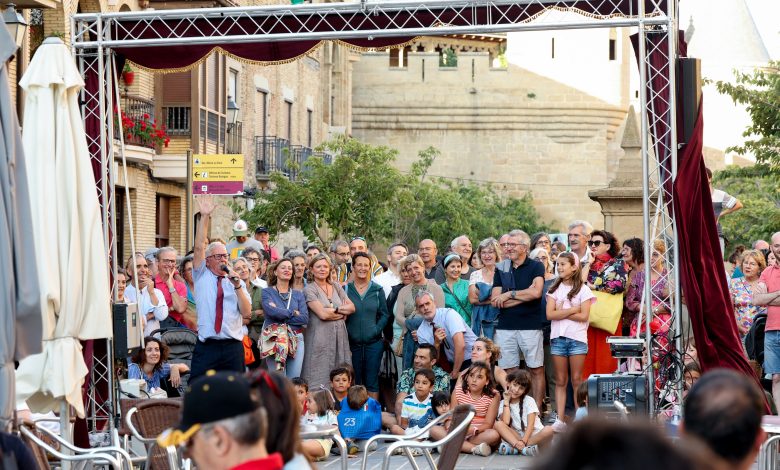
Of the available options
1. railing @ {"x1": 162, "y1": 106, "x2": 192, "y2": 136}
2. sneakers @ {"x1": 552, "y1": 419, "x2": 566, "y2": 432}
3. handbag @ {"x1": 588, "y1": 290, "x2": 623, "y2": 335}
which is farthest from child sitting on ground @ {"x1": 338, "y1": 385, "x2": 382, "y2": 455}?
railing @ {"x1": 162, "y1": 106, "x2": 192, "y2": 136}

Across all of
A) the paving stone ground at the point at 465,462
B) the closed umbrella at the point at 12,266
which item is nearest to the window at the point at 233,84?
the paving stone ground at the point at 465,462

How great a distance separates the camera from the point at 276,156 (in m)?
36.7

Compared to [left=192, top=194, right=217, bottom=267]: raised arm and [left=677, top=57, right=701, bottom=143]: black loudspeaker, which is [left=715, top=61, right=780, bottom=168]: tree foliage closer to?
[left=677, top=57, right=701, bottom=143]: black loudspeaker

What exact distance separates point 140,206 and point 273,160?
9006 mm

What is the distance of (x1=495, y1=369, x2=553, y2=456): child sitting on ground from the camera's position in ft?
37.9

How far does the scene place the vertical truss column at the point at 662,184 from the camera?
34.6 feet

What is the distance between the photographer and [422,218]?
44.9m

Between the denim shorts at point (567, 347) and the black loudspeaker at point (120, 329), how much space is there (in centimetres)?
407

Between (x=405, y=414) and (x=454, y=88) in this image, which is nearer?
(x=405, y=414)

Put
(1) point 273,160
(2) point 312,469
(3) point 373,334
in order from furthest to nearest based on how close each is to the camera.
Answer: (1) point 273,160
(3) point 373,334
(2) point 312,469

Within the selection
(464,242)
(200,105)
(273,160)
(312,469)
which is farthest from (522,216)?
(312,469)

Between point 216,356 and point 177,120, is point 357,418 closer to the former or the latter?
point 216,356

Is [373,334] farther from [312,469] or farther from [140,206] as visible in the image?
[140,206]

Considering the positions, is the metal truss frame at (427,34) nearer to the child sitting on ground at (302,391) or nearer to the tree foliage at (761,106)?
the child sitting on ground at (302,391)
